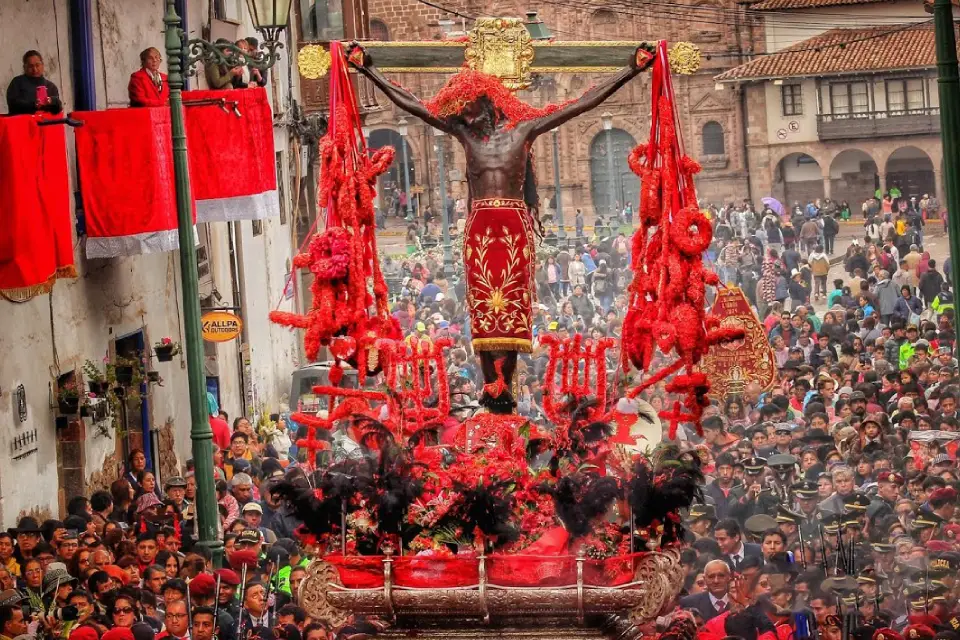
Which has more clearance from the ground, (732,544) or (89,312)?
(89,312)

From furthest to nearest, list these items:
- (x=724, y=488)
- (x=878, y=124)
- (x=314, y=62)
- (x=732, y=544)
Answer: (x=878, y=124) → (x=724, y=488) → (x=732, y=544) → (x=314, y=62)

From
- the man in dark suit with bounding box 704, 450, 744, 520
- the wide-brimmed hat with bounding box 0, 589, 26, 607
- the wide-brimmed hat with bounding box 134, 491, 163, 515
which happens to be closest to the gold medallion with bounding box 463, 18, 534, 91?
the wide-brimmed hat with bounding box 0, 589, 26, 607

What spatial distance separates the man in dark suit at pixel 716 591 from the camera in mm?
14758

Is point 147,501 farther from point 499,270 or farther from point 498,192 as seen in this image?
point 498,192

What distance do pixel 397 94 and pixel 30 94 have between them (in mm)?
7024

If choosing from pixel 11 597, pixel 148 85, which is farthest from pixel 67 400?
pixel 11 597

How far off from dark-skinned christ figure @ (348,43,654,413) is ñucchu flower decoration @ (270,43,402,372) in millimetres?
470

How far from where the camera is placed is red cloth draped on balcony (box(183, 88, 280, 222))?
2275 centimetres

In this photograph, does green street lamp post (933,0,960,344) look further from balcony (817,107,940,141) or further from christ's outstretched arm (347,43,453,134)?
balcony (817,107,940,141)

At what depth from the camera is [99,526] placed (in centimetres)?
1777

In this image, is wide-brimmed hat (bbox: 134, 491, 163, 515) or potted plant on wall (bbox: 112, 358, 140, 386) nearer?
wide-brimmed hat (bbox: 134, 491, 163, 515)

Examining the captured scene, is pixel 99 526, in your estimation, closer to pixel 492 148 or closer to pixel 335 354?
pixel 335 354

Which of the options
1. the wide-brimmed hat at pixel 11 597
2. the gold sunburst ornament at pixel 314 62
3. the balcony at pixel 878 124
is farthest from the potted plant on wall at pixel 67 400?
the balcony at pixel 878 124

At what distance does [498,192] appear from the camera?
506 inches
